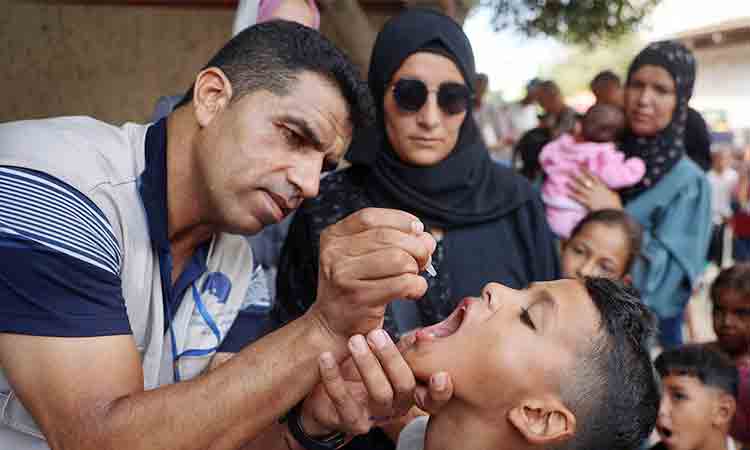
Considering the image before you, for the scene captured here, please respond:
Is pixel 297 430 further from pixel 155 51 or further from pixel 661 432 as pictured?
pixel 155 51

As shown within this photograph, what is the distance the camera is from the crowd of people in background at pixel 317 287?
1531 mm

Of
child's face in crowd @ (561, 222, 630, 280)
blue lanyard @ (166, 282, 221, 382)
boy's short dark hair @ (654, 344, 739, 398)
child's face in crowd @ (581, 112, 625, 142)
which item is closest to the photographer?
blue lanyard @ (166, 282, 221, 382)

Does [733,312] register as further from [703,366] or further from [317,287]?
[317,287]

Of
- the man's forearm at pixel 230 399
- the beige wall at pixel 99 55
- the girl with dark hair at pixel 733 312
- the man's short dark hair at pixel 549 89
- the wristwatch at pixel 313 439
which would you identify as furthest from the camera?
the man's short dark hair at pixel 549 89

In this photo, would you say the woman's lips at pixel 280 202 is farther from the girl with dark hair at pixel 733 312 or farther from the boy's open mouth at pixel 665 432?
the girl with dark hair at pixel 733 312

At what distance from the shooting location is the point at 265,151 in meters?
1.99

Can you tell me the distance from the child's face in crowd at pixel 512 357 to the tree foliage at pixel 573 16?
4522 millimetres

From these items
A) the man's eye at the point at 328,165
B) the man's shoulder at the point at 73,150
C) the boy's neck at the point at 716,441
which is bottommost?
the boy's neck at the point at 716,441

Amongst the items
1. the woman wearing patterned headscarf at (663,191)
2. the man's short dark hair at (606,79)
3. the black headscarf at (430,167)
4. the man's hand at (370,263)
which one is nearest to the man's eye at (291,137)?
the man's hand at (370,263)

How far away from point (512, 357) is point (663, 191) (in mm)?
2482

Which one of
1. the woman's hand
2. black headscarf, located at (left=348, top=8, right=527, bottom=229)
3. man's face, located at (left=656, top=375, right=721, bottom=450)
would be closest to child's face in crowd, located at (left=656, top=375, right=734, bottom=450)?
man's face, located at (left=656, top=375, right=721, bottom=450)

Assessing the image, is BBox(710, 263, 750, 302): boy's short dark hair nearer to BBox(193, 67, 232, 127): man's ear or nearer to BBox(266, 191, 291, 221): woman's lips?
BBox(266, 191, 291, 221): woman's lips

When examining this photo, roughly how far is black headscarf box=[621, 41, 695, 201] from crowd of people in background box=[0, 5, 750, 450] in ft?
2.33

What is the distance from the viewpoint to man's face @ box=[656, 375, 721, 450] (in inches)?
119
